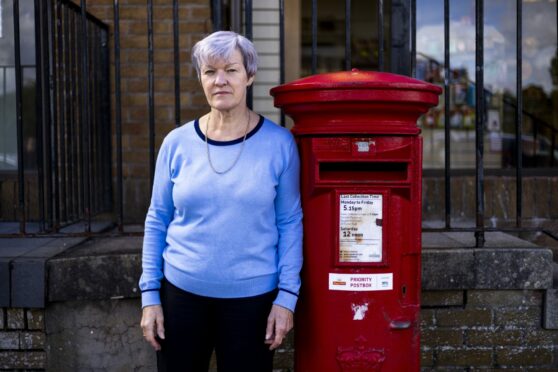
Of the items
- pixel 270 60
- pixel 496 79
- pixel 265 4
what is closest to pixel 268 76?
pixel 270 60

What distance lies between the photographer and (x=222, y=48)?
250cm

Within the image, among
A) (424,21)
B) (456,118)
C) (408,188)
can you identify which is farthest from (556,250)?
(408,188)

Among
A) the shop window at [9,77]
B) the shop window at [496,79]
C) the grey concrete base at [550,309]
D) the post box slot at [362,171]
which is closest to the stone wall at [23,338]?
the post box slot at [362,171]

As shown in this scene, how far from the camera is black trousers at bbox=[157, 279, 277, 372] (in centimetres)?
258

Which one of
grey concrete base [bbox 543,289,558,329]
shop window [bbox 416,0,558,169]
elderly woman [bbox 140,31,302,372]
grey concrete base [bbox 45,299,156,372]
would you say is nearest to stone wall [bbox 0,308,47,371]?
grey concrete base [bbox 45,299,156,372]

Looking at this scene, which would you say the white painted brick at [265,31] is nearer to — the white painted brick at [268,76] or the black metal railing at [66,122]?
the white painted brick at [268,76]

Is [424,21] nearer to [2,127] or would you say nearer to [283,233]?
[2,127]

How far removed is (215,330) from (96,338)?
1.29 metres

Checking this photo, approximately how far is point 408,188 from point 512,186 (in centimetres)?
Result: 377

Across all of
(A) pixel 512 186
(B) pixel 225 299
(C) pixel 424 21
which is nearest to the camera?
(B) pixel 225 299

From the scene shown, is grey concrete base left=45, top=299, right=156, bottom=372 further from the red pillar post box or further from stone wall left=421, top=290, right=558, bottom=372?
stone wall left=421, top=290, right=558, bottom=372

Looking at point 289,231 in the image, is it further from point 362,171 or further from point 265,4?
point 265,4

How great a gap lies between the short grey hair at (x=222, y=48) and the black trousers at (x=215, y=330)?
0.84 meters

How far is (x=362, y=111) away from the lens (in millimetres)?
2572
